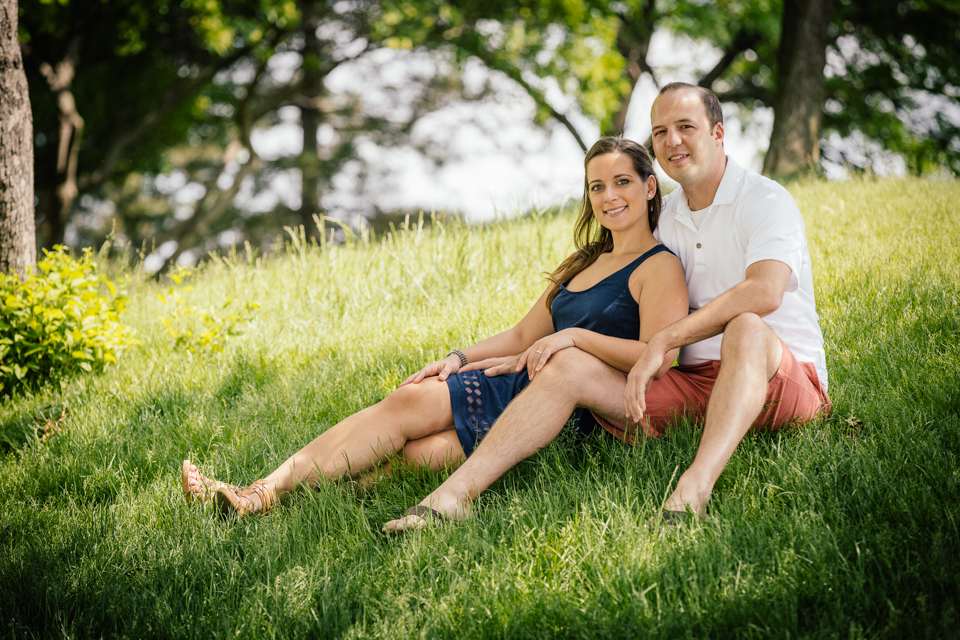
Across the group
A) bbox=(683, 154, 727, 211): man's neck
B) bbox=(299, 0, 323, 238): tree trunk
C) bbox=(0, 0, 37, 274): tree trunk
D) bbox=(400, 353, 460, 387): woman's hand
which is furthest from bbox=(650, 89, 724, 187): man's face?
bbox=(299, 0, 323, 238): tree trunk

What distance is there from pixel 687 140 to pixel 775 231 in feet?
2.14

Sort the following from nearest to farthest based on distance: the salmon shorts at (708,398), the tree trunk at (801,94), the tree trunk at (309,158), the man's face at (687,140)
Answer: the salmon shorts at (708,398)
the man's face at (687,140)
the tree trunk at (801,94)
the tree trunk at (309,158)

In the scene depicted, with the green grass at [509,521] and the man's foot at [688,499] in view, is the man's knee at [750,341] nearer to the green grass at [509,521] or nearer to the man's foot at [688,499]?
the green grass at [509,521]

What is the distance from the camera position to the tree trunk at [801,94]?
10.2m

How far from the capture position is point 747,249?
2807mm

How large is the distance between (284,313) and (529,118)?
1334 cm

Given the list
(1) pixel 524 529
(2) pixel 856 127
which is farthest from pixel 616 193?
(2) pixel 856 127

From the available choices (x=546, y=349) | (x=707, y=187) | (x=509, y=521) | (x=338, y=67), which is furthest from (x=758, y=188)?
(x=338, y=67)

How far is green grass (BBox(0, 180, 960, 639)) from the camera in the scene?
Answer: 1.89 m

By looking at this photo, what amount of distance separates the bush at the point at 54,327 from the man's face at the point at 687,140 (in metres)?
4.16

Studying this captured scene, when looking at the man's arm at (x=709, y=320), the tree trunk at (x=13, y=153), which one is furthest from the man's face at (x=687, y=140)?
→ the tree trunk at (x=13, y=153)

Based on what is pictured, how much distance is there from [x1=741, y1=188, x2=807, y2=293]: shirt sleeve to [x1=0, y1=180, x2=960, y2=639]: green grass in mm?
735

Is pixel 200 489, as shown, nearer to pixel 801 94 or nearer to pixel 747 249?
pixel 747 249

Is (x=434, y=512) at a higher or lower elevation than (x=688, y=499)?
lower
